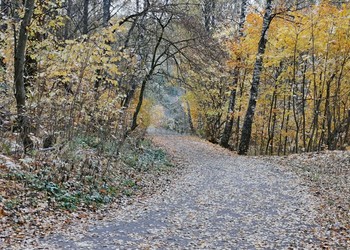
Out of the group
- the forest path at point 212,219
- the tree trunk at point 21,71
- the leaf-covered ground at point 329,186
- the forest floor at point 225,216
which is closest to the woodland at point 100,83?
the tree trunk at point 21,71

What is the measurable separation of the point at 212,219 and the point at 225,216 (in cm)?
35

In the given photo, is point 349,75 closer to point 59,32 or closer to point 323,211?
point 323,211

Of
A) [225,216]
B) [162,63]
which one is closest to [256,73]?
[162,63]

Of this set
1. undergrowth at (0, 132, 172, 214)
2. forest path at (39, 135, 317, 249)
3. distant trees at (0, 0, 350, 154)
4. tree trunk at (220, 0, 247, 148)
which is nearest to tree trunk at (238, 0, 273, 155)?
distant trees at (0, 0, 350, 154)

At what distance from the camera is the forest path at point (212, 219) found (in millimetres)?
5805

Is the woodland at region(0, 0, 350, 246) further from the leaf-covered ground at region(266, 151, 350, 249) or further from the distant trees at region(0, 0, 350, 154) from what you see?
the leaf-covered ground at region(266, 151, 350, 249)

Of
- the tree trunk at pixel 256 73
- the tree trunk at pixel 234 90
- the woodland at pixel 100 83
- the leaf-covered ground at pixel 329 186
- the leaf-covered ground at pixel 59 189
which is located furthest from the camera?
the tree trunk at pixel 234 90

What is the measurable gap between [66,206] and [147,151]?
22.0ft

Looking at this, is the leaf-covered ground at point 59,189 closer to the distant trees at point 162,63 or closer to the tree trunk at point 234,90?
the distant trees at point 162,63

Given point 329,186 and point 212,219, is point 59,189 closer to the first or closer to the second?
point 212,219

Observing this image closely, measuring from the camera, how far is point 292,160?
46.9 ft

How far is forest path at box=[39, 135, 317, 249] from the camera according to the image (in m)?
5.80

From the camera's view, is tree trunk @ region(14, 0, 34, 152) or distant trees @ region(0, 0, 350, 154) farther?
distant trees @ region(0, 0, 350, 154)

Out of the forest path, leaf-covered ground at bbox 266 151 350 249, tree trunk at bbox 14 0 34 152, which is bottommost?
the forest path
